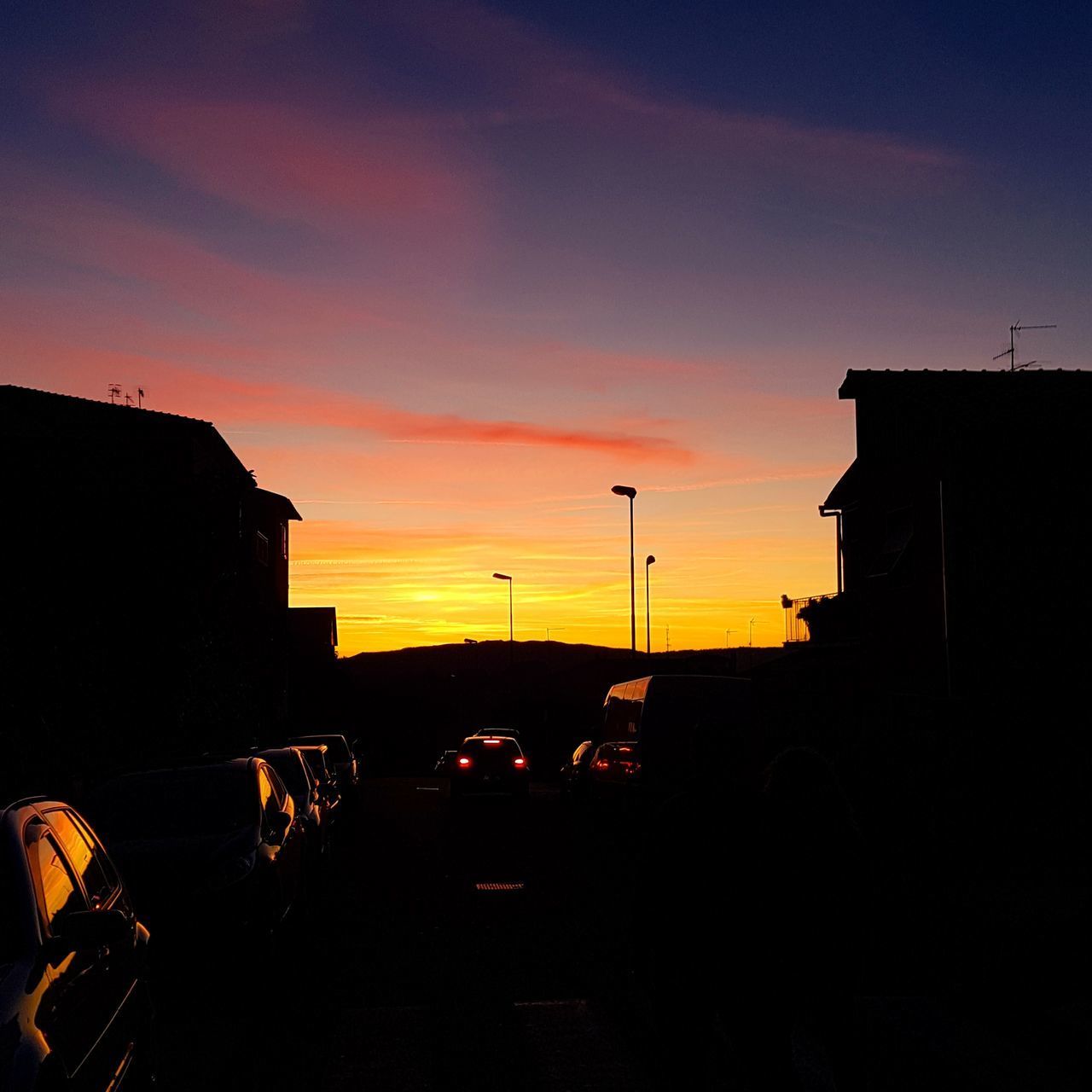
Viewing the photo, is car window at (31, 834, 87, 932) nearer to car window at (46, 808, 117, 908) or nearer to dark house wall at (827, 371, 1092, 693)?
car window at (46, 808, 117, 908)

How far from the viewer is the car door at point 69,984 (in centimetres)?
450

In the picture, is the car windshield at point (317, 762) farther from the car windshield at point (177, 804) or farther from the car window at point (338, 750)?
the car windshield at point (177, 804)

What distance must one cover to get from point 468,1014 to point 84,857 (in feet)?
10.6

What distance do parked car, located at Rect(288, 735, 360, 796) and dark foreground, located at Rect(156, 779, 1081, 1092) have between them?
1095 cm

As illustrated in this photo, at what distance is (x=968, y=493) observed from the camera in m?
24.2

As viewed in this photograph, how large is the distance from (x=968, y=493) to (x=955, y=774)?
24.5ft

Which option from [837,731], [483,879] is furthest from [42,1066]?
[837,731]

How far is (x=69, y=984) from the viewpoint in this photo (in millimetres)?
4758

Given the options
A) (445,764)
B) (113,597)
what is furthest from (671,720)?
(445,764)

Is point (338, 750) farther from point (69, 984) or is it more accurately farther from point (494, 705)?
point (494, 705)

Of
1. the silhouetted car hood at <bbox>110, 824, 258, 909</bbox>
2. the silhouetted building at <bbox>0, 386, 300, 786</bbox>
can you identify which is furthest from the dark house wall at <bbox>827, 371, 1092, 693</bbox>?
the silhouetted car hood at <bbox>110, 824, 258, 909</bbox>

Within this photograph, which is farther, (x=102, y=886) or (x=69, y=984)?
(x=102, y=886)

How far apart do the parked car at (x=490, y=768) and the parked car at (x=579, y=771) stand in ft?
6.12

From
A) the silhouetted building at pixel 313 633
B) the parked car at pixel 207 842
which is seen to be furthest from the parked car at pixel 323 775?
the silhouetted building at pixel 313 633
